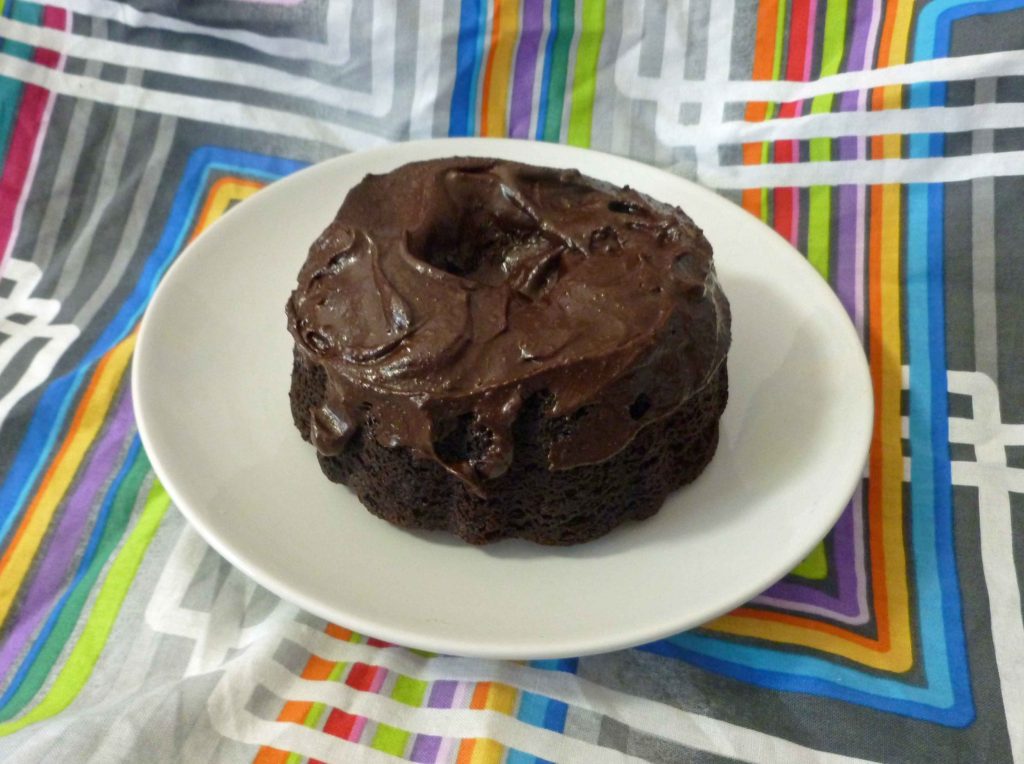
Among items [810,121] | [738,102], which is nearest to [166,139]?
[738,102]

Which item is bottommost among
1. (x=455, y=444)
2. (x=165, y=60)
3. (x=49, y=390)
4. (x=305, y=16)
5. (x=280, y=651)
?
(x=280, y=651)

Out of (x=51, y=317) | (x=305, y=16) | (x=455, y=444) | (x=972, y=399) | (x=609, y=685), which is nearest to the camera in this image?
(x=455, y=444)

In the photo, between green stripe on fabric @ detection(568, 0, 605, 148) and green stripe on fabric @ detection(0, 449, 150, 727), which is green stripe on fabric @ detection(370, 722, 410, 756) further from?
green stripe on fabric @ detection(568, 0, 605, 148)

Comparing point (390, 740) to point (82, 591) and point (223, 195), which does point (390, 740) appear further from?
point (223, 195)

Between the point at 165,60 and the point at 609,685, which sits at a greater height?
the point at 165,60

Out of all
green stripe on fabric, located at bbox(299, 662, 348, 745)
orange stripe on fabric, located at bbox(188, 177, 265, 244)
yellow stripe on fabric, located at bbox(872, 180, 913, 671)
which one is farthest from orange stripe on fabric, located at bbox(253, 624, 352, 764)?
orange stripe on fabric, located at bbox(188, 177, 265, 244)

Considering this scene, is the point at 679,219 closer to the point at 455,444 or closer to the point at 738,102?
the point at 455,444
